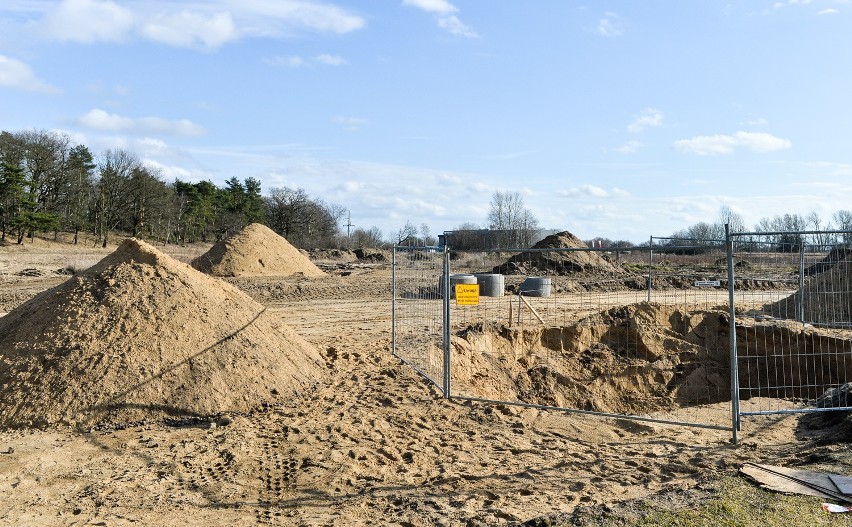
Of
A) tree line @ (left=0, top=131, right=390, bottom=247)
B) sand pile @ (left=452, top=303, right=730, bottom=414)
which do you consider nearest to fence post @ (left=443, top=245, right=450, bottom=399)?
sand pile @ (left=452, top=303, right=730, bottom=414)

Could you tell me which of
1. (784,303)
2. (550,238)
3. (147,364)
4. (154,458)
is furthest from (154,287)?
(550,238)

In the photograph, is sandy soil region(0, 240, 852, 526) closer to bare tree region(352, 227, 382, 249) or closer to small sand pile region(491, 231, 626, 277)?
small sand pile region(491, 231, 626, 277)

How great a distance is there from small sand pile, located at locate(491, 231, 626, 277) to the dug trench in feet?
40.4

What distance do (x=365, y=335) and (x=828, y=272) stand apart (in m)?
11.1

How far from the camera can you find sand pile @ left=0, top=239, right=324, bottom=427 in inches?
266

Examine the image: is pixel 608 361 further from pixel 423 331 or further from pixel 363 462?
pixel 363 462

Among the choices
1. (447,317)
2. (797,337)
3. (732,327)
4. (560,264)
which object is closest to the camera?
(732,327)

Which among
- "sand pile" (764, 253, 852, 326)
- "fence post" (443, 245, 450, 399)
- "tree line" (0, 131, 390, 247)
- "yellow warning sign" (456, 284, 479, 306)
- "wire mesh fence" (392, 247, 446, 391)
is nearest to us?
"fence post" (443, 245, 450, 399)

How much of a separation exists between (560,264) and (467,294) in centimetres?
2040

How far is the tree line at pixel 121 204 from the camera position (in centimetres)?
3881

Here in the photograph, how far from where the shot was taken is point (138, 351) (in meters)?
7.15

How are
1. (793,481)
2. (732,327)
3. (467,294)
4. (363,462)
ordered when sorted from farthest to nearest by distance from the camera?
(467,294), (732,327), (363,462), (793,481)

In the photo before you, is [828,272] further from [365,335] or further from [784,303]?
[365,335]

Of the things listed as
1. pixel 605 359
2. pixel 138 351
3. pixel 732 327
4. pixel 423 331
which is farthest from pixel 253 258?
pixel 732 327
